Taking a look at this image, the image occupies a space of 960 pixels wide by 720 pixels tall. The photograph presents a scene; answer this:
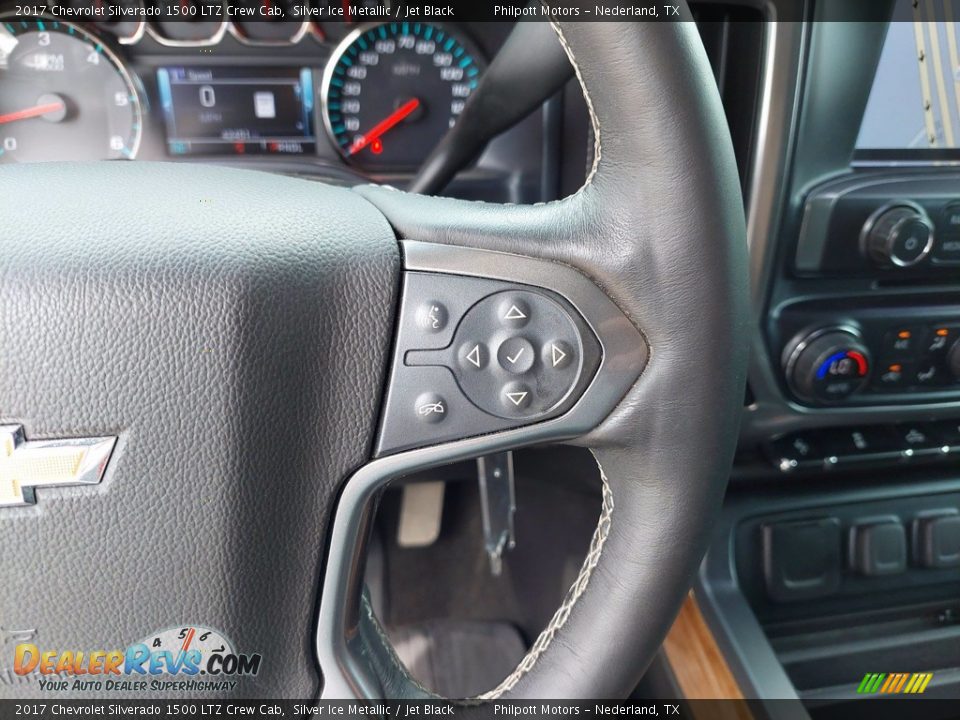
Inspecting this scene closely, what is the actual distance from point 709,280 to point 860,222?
0.48 meters

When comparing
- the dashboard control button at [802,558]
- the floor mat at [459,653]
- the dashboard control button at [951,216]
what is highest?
the dashboard control button at [951,216]

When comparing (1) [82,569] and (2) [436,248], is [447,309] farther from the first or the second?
(1) [82,569]

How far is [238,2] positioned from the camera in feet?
3.44

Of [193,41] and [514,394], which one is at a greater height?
[193,41]

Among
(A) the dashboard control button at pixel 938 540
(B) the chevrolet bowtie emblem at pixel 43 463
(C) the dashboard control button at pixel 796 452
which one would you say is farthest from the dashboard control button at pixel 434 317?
(A) the dashboard control button at pixel 938 540

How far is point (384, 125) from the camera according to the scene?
3.74ft

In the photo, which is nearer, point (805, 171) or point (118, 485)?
point (118, 485)

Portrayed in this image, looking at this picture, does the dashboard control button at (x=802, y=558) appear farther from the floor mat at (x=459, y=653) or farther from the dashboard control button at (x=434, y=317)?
the dashboard control button at (x=434, y=317)

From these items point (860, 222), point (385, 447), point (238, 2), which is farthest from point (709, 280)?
point (238, 2)

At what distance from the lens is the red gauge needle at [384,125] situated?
1131mm

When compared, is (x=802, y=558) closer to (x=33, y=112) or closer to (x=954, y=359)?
(x=954, y=359)

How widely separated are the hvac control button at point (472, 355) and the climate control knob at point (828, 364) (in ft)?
1.74

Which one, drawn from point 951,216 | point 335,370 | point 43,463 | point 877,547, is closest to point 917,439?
point 877,547

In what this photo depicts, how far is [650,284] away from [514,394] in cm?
11
